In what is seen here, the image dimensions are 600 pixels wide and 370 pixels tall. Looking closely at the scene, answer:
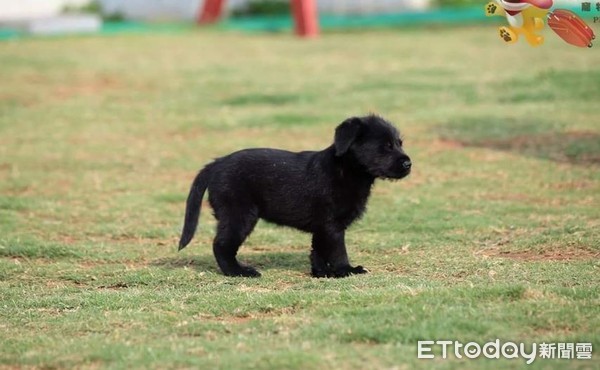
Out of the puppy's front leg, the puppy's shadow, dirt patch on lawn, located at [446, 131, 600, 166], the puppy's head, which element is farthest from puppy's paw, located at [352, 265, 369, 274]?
dirt patch on lawn, located at [446, 131, 600, 166]

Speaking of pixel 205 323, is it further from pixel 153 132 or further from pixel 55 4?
pixel 55 4

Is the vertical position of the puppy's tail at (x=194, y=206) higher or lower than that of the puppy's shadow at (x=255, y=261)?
higher

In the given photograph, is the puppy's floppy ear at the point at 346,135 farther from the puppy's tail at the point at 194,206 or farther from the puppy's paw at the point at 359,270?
the puppy's tail at the point at 194,206

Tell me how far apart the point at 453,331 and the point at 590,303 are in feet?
3.29

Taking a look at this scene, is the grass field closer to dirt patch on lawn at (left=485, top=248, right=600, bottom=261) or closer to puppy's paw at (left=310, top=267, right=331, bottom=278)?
dirt patch on lawn at (left=485, top=248, right=600, bottom=261)

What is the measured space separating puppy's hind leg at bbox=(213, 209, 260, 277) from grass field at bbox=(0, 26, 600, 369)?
15 cm

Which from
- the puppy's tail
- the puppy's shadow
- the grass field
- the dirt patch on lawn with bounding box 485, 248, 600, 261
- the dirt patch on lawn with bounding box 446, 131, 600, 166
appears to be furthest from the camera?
the dirt patch on lawn with bounding box 446, 131, 600, 166

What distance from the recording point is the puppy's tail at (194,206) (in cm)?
809

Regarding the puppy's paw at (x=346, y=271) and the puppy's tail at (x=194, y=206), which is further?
the puppy's tail at (x=194, y=206)

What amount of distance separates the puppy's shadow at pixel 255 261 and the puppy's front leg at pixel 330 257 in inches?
9.9

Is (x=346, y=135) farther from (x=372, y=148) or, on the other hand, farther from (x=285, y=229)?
(x=285, y=229)

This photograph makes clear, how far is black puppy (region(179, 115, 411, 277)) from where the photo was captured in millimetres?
7875

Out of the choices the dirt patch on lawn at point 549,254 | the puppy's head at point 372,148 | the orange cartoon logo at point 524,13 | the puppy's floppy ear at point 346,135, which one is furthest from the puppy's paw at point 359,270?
the orange cartoon logo at point 524,13

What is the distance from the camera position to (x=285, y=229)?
32.3ft
